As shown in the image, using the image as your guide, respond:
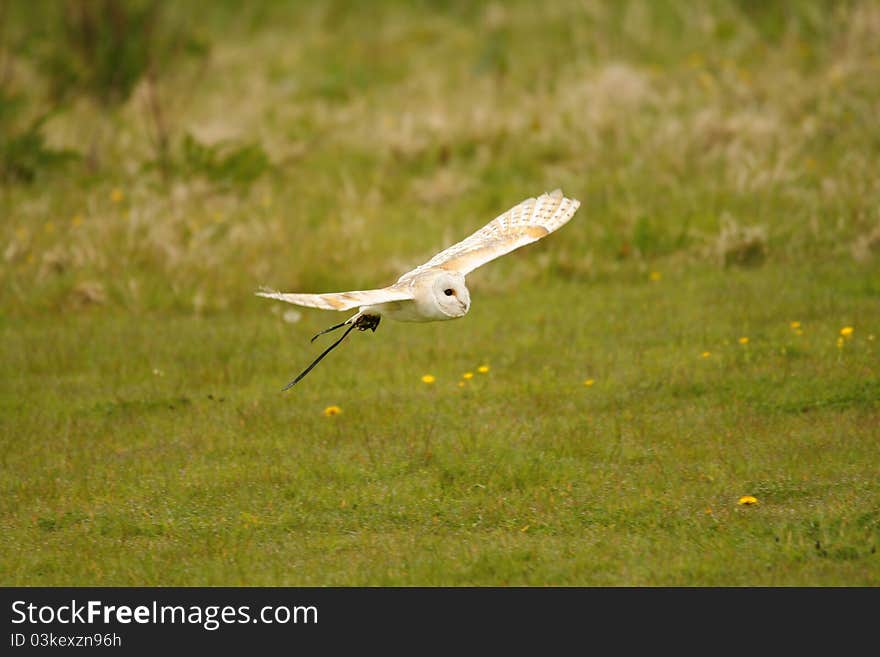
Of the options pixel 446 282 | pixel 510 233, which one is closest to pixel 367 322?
pixel 446 282

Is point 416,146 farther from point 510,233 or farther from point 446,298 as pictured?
point 446,298

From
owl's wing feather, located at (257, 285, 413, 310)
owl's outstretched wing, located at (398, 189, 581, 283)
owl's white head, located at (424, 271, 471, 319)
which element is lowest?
owl's wing feather, located at (257, 285, 413, 310)

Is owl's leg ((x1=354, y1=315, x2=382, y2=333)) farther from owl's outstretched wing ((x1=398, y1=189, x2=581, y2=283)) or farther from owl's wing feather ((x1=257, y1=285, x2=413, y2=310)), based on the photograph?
owl's wing feather ((x1=257, y1=285, x2=413, y2=310))

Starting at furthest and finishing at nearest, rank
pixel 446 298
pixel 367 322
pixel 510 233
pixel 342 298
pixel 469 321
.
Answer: pixel 469 321 → pixel 510 233 → pixel 367 322 → pixel 446 298 → pixel 342 298

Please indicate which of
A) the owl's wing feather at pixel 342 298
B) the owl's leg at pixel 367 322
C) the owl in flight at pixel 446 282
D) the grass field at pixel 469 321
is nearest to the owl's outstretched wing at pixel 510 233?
the owl in flight at pixel 446 282

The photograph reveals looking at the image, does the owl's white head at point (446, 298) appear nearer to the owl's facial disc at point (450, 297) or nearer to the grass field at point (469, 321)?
the owl's facial disc at point (450, 297)

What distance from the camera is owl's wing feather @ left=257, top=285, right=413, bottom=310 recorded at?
5199 mm

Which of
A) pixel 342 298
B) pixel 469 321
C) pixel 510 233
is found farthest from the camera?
pixel 469 321

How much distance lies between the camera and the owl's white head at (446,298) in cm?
616

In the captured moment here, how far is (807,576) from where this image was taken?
5.46 metres

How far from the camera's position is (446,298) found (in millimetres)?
6168

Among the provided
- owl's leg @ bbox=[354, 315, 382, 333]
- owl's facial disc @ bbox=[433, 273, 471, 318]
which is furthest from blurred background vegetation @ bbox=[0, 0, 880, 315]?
owl's facial disc @ bbox=[433, 273, 471, 318]

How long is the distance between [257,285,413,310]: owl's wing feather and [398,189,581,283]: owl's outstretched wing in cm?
57

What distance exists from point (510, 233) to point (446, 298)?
1195 millimetres
